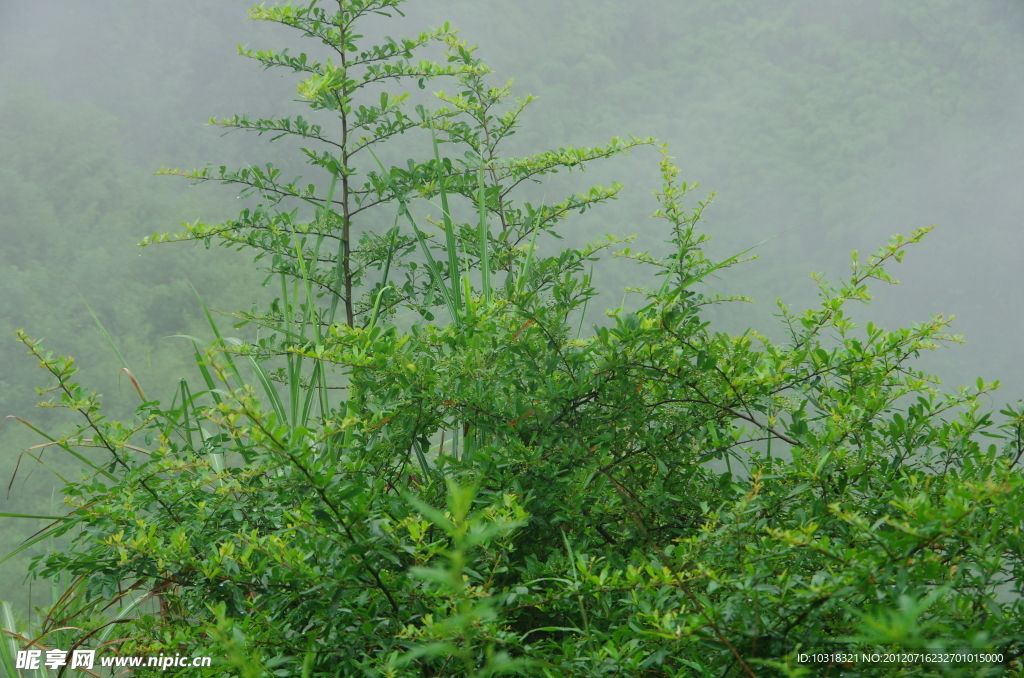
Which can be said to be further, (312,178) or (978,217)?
(312,178)

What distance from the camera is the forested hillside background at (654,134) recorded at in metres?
3.39

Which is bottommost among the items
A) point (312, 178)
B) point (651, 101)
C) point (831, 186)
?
point (831, 186)

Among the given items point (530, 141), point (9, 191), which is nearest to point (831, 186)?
point (530, 141)

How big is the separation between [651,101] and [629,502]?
3689 millimetres

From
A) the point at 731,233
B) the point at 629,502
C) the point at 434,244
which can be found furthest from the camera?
the point at 731,233

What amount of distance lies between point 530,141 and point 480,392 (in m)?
3.41

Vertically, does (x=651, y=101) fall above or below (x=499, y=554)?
above

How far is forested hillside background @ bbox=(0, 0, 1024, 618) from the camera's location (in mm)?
3395

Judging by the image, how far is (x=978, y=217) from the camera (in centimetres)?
355

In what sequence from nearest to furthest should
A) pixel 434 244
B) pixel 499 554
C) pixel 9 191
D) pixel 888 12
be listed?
1. pixel 499 554
2. pixel 434 244
3. pixel 9 191
4. pixel 888 12

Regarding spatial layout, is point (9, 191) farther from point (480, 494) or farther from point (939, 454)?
point (939, 454)

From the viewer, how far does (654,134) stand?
150 inches

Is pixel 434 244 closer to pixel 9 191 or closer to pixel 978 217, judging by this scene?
pixel 9 191

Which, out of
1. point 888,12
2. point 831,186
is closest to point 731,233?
point 831,186
